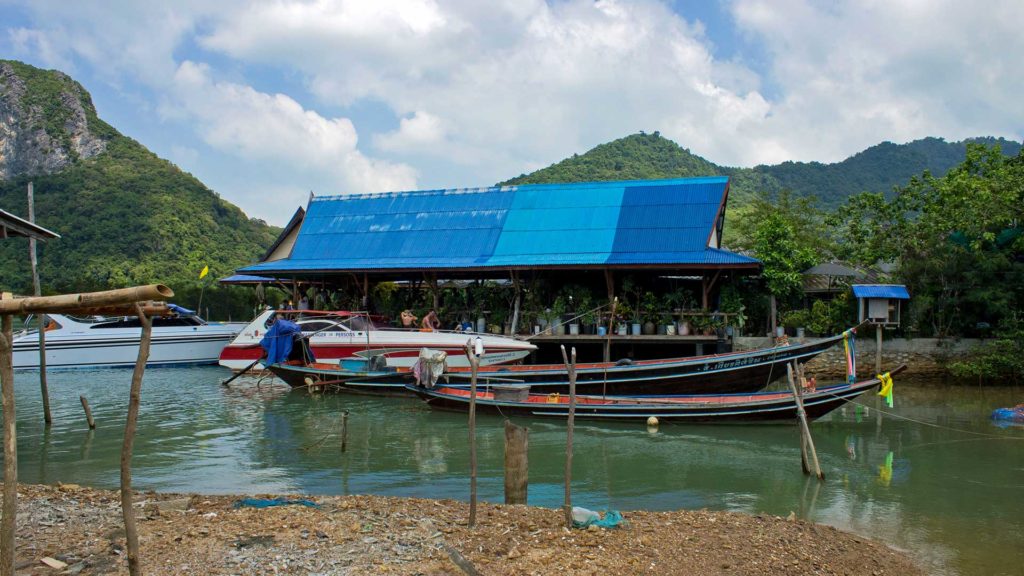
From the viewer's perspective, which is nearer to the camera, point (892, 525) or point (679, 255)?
point (892, 525)

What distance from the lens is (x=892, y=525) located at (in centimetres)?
831

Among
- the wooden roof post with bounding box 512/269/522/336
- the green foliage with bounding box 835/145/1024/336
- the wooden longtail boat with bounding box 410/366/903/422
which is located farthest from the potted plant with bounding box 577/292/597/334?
the green foliage with bounding box 835/145/1024/336

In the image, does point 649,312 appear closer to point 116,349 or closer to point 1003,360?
point 1003,360

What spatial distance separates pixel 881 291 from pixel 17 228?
18.0 meters

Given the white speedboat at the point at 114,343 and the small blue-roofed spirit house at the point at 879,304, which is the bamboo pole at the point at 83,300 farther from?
the white speedboat at the point at 114,343

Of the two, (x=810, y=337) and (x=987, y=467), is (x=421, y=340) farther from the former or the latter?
(x=987, y=467)

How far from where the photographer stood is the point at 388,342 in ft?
63.1

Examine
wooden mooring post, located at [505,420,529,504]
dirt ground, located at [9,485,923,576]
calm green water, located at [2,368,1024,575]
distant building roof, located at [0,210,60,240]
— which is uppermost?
distant building roof, located at [0,210,60,240]

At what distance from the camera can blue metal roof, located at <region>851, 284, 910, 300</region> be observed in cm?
1856

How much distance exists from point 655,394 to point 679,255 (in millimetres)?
4409

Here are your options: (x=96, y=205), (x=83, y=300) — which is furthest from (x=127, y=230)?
(x=83, y=300)

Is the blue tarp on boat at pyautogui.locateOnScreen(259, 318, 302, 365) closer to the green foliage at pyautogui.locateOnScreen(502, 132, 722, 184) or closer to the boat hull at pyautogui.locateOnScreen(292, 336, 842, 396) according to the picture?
the boat hull at pyautogui.locateOnScreen(292, 336, 842, 396)

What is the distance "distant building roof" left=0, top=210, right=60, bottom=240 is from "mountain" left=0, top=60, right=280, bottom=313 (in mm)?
25241

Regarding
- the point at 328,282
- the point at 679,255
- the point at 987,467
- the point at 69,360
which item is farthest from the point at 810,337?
the point at 69,360
